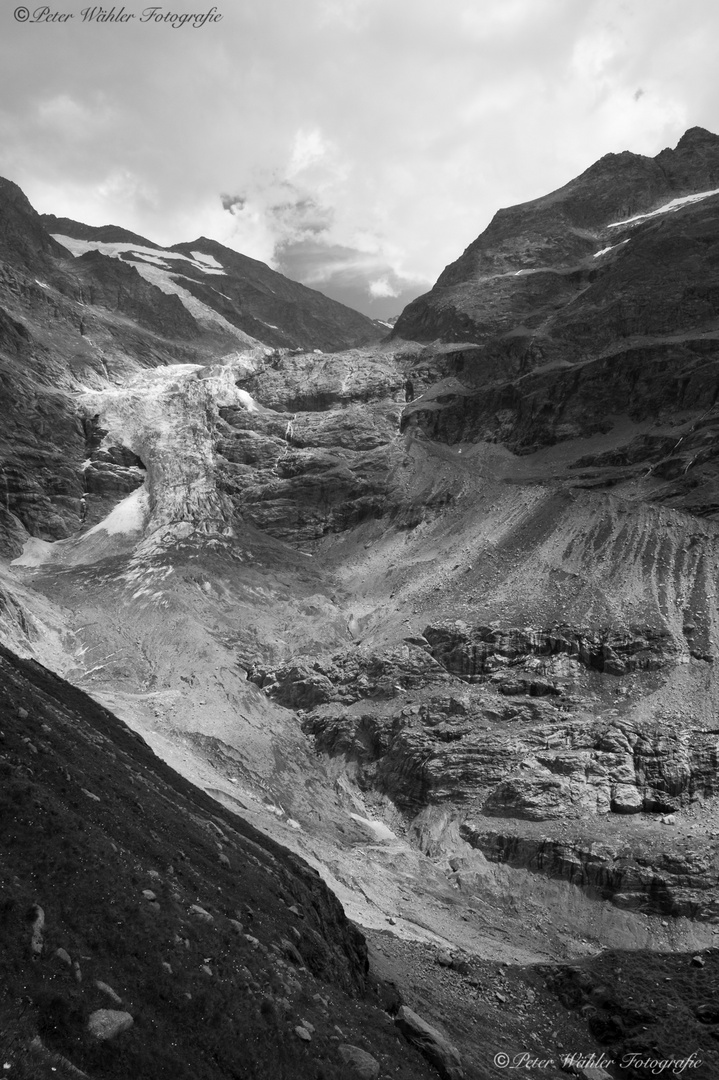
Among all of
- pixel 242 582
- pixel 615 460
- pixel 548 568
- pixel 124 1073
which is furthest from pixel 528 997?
pixel 615 460

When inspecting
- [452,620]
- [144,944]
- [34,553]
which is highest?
[34,553]

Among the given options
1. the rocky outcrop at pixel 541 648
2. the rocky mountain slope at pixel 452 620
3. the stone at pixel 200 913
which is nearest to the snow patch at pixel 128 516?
the rocky mountain slope at pixel 452 620

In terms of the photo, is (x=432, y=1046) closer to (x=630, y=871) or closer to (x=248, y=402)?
(x=630, y=871)

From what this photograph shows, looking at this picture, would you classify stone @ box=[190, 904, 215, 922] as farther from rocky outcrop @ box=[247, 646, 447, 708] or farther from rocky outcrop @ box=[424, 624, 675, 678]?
rocky outcrop @ box=[247, 646, 447, 708]

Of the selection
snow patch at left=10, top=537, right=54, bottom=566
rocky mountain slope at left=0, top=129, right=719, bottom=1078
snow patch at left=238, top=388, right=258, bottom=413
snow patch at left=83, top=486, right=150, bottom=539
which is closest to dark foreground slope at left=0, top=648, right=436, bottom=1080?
rocky mountain slope at left=0, top=129, right=719, bottom=1078

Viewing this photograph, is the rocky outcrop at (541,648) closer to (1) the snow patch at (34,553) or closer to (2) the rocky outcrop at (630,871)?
(2) the rocky outcrop at (630,871)

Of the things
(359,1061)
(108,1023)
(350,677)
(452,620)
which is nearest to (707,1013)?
(359,1061)
